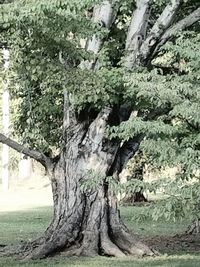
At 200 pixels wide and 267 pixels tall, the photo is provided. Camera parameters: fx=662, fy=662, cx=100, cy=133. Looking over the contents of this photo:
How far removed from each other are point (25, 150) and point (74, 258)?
7.54 feet

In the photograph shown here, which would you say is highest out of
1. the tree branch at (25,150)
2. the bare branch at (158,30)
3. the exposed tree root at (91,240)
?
the bare branch at (158,30)

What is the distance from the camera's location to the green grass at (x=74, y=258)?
449 inches

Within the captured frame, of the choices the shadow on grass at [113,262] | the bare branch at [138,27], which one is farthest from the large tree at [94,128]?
the shadow on grass at [113,262]

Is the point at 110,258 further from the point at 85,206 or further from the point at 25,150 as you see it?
the point at 25,150

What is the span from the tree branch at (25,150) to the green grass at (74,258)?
2035 millimetres

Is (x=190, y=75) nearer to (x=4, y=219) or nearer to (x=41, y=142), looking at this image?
(x=41, y=142)

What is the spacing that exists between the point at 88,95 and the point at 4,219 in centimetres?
1188

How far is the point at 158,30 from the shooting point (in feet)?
43.4

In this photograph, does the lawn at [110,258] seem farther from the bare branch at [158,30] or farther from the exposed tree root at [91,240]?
the bare branch at [158,30]

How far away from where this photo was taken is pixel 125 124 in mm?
A: 10070

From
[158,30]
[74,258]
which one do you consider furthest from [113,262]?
[158,30]

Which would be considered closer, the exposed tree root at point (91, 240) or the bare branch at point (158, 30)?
the exposed tree root at point (91, 240)

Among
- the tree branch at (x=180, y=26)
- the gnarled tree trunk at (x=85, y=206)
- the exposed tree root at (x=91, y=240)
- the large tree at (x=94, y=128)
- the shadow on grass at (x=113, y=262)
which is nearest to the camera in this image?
the shadow on grass at (x=113, y=262)

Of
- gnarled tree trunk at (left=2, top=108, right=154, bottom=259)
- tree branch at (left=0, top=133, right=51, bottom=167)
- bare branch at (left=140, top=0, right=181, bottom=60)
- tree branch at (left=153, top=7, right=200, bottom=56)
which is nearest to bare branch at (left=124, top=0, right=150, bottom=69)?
bare branch at (left=140, top=0, right=181, bottom=60)
